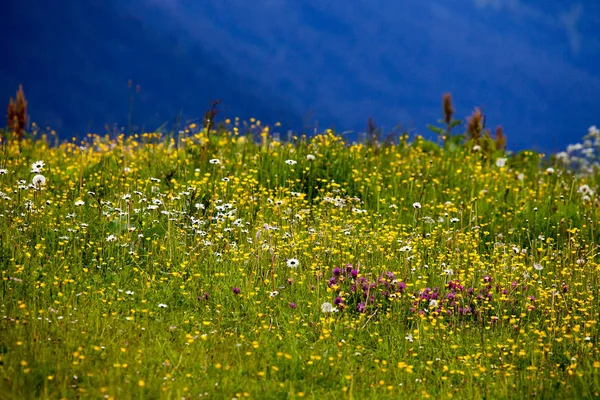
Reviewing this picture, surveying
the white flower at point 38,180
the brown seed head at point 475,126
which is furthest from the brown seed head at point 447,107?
the white flower at point 38,180

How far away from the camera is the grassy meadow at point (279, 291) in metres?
4.25

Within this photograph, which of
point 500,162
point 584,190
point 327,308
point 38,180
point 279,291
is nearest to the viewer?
point 327,308

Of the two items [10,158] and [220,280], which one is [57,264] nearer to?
[220,280]

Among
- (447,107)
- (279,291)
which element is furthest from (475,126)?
(279,291)

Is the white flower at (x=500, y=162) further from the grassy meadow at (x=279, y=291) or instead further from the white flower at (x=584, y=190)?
the grassy meadow at (x=279, y=291)

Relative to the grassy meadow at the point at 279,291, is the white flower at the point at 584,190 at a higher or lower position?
higher

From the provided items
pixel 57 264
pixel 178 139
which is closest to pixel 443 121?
pixel 178 139

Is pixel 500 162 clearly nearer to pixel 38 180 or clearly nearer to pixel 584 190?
pixel 584 190

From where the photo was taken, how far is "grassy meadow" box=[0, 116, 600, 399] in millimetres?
4246

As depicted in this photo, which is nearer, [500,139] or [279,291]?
[279,291]

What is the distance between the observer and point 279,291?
5418 millimetres

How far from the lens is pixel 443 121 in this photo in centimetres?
1148

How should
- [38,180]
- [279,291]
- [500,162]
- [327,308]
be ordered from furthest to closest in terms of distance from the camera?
1. [500,162]
2. [38,180]
3. [279,291]
4. [327,308]

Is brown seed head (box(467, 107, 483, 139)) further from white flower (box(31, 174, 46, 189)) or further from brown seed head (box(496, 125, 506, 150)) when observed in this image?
white flower (box(31, 174, 46, 189))
